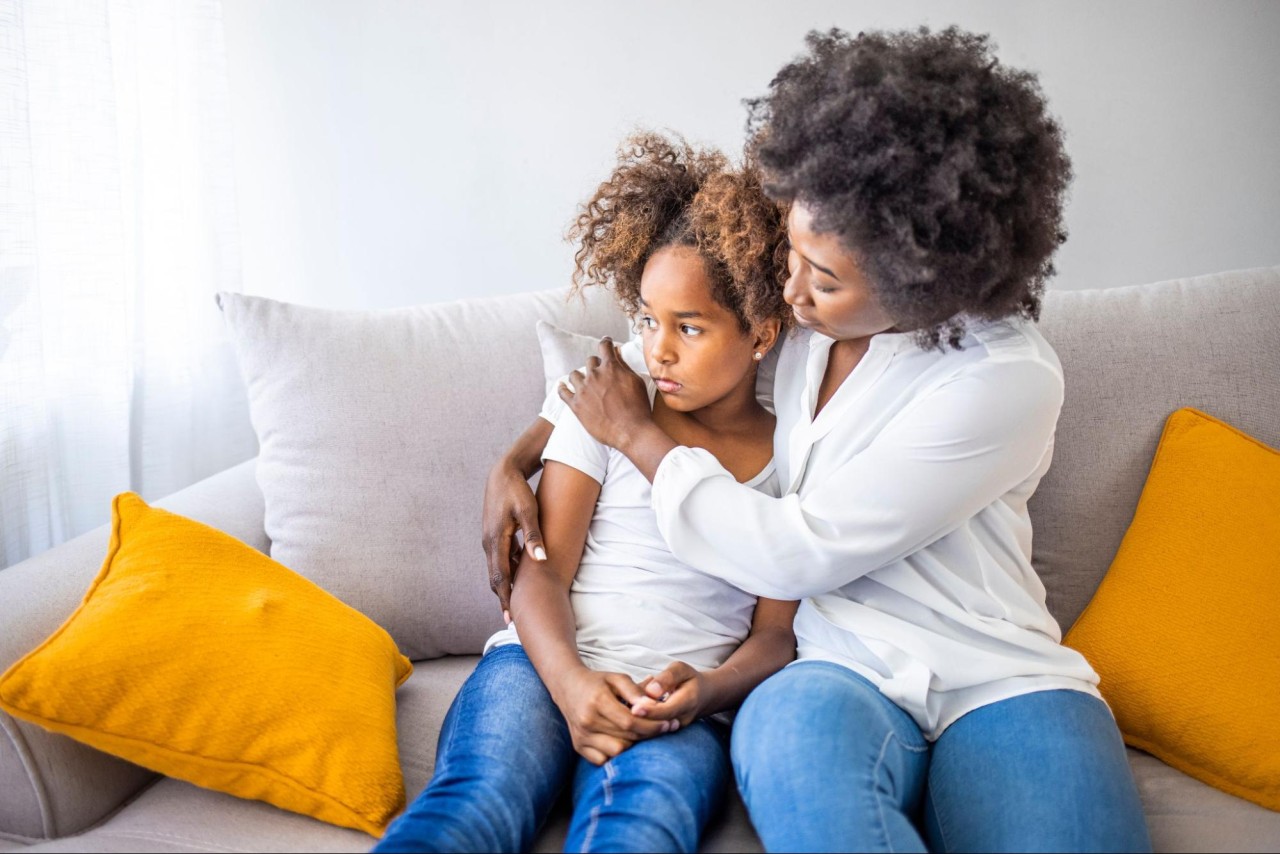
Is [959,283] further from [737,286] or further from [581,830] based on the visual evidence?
[581,830]

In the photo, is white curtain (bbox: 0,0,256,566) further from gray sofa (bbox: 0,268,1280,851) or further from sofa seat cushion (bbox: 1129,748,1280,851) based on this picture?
sofa seat cushion (bbox: 1129,748,1280,851)

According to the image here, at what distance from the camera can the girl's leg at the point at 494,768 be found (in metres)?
1.00

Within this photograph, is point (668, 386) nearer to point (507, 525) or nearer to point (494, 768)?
point (507, 525)

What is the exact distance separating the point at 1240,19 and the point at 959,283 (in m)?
1.22

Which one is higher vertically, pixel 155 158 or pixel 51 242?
pixel 155 158

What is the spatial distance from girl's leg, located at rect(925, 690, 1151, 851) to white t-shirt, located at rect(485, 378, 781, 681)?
1.00 ft

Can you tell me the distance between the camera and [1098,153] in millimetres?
1906


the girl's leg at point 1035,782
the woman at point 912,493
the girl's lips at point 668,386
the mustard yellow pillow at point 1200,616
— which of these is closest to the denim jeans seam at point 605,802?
the woman at point 912,493

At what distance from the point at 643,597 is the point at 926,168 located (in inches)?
24.3

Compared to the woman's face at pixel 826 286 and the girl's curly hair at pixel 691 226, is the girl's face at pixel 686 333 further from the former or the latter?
the woman's face at pixel 826 286

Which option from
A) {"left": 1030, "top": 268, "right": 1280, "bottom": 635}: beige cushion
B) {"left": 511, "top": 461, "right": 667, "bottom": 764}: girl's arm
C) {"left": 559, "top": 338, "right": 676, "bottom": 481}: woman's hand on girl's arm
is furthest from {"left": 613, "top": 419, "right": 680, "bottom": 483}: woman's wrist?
{"left": 1030, "top": 268, "right": 1280, "bottom": 635}: beige cushion

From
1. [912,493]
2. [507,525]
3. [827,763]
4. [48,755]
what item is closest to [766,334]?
[912,493]

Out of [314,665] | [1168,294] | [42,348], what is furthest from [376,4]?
[1168,294]

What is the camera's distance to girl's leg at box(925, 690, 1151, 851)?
1.00 m
